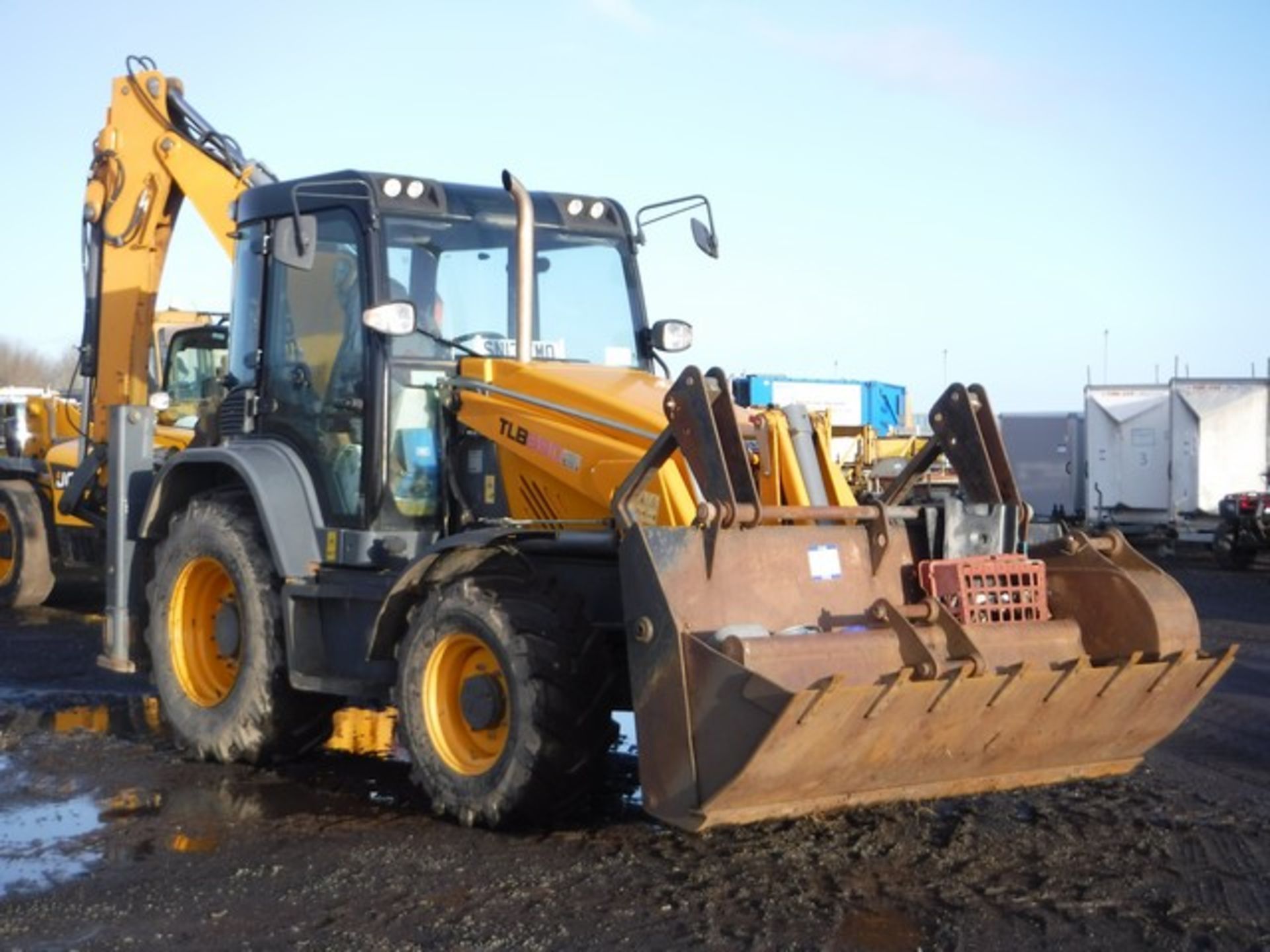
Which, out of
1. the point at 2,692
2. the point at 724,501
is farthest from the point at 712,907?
the point at 2,692

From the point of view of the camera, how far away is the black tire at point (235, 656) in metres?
Result: 8.09

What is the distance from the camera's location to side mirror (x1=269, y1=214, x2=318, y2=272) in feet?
24.7

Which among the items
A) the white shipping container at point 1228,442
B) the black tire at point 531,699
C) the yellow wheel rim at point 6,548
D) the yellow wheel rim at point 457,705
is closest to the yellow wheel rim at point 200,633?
the yellow wheel rim at point 457,705

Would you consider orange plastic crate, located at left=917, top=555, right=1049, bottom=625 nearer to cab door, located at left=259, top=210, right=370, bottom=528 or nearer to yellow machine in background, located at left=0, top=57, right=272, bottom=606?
cab door, located at left=259, top=210, right=370, bottom=528

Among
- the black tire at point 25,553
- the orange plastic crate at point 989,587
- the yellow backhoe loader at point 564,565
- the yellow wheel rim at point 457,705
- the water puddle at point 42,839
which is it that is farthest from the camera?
the black tire at point 25,553

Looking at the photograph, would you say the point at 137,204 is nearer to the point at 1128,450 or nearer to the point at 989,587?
the point at 989,587

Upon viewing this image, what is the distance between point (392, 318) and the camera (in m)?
7.43

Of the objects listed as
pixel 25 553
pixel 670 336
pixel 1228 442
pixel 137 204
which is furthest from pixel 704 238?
pixel 1228 442

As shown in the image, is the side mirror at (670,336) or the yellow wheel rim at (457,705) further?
the side mirror at (670,336)

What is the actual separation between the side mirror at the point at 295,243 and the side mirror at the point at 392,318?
14.8 inches

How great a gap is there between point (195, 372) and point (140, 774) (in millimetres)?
5480

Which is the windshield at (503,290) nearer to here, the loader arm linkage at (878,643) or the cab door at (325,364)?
the cab door at (325,364)

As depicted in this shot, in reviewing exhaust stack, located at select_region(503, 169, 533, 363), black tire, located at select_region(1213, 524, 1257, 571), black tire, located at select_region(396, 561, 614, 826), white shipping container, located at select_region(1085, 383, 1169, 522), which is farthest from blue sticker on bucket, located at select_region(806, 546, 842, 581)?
white shipping container, located at select_region(1085, 383, 1169, 522)

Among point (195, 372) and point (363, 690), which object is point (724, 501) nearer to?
point (363, 690)
